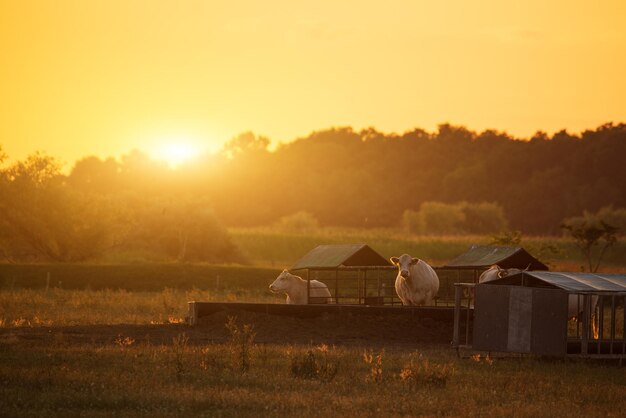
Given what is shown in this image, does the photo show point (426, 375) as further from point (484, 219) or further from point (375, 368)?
point (484, 219)

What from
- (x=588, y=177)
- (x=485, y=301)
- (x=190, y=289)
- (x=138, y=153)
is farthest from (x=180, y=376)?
(x=138, y=153)

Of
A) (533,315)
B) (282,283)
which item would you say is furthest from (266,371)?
(282,283)

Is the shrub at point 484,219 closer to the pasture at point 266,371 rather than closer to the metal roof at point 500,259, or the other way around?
the metal roof at point 500,259

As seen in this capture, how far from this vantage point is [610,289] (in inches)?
981

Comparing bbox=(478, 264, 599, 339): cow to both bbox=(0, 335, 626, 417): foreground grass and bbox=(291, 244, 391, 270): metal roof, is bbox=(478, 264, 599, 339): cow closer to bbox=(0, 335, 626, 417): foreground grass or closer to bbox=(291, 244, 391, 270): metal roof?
bbox=(291, 244, 391, 270): metal roof

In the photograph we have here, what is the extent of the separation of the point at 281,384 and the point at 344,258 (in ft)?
51.4

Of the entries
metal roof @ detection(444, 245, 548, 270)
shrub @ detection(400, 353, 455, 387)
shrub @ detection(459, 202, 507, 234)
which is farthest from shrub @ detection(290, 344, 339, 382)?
shrub @ detection(459, 202, 507, 234)

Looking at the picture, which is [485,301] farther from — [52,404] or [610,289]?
[52,404]

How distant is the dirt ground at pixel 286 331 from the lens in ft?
90.0

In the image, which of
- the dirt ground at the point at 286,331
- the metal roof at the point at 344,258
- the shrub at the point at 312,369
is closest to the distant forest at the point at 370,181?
the metal roof at the point at 344,258

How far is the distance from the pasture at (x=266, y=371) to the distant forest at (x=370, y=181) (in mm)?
49816

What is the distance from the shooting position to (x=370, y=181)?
454 feet

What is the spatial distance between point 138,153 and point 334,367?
166 m

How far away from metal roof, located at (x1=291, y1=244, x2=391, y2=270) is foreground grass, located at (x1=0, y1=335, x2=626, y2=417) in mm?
10425
